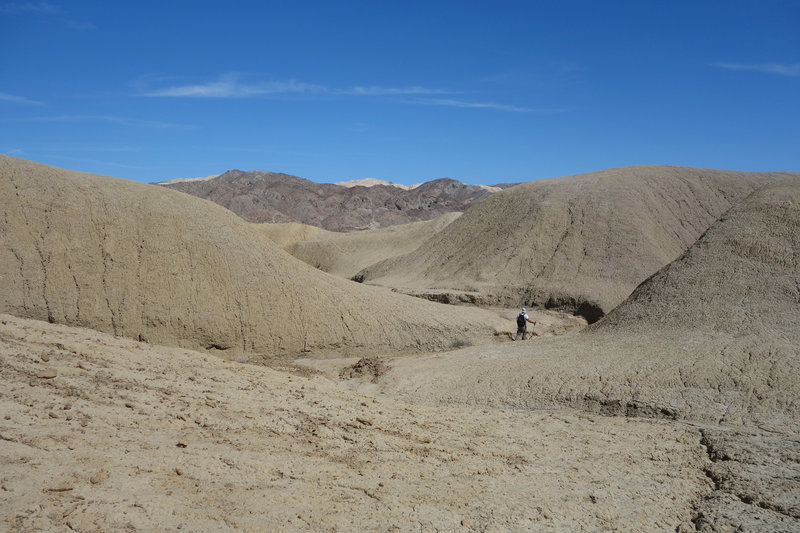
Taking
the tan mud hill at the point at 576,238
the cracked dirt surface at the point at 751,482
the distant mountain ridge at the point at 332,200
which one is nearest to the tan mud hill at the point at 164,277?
the cracked dirt surface at the point at 751,482

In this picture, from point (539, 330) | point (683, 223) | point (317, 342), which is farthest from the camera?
point (683, 223)

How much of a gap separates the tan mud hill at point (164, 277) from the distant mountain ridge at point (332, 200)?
189ft

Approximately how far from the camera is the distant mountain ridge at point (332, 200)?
7931 cm

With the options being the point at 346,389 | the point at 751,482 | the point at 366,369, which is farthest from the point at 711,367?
the point at 366,369

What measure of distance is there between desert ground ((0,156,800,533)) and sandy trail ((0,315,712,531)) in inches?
1.1

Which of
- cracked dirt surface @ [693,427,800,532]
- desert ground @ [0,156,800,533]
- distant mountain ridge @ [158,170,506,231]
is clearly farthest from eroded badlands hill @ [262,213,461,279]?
cracked dirt surface @ [693,427,800,532]

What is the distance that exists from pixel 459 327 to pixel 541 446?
27.0 feet

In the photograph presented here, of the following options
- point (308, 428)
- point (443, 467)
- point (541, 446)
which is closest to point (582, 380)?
point (541, 446)

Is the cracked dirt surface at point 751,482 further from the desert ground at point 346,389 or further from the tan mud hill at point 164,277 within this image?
the tan mud hill at point 164,277

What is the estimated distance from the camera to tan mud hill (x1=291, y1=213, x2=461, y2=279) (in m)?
40.1

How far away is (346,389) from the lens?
10.7m

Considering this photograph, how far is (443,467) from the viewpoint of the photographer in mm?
6559

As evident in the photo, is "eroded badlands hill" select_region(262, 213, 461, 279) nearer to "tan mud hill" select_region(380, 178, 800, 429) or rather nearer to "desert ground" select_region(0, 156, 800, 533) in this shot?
"desert ground" select_region(0, 156, 800, 533)

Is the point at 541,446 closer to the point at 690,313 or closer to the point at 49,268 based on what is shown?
the point at 690,313
